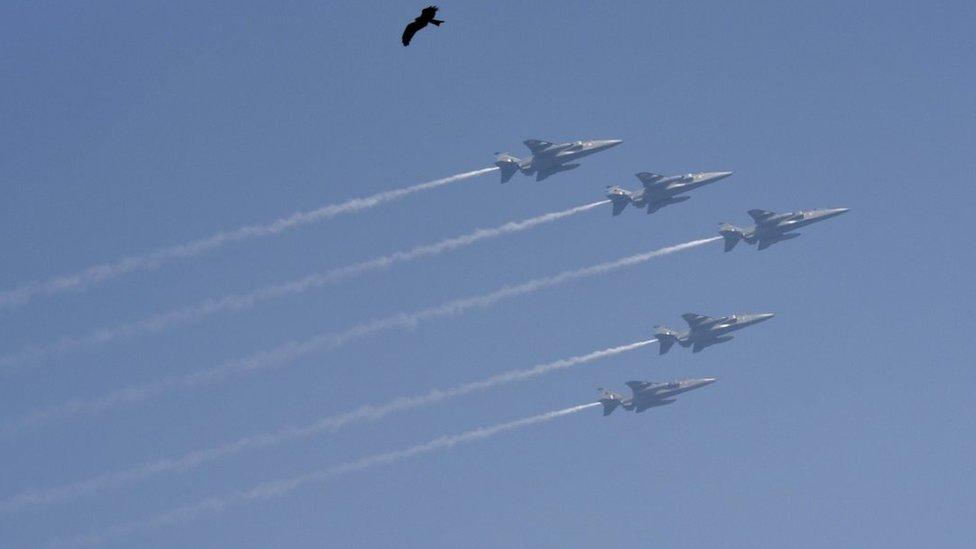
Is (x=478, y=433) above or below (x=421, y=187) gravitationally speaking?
below

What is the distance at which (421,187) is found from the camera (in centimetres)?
19988

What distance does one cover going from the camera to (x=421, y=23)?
70.6 meters

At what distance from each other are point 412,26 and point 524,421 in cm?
13250

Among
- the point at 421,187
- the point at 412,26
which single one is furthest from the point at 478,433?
the point at 412,26

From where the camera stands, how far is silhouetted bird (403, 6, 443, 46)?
6969 centimetres

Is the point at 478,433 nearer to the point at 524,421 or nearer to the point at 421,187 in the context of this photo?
the point at 524,421

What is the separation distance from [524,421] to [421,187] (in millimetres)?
29050

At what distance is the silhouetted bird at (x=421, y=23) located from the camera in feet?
229

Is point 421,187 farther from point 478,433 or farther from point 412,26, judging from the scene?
point 412,26

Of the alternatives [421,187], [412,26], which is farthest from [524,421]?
[412,26]

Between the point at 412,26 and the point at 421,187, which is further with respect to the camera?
the point at 421,187

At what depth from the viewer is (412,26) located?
6975 cm

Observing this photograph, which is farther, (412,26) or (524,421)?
(524,421)

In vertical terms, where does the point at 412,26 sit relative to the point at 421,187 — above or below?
below
